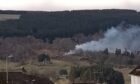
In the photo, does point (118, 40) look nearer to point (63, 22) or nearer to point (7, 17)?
point (63, 22)

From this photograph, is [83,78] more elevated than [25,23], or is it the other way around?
[25,23]

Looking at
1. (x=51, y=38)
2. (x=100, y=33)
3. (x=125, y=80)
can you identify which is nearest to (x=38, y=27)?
(x=51, y=38)

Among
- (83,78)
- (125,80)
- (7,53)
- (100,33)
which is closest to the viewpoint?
(83,78)

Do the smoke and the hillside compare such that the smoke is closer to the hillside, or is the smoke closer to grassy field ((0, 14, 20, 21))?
the hillside

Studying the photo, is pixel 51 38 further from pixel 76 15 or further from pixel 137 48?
pixel 137 48

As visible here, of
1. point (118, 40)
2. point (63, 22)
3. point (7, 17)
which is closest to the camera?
point (7, 17)

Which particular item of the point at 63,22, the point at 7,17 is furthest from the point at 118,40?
the point at 7,17

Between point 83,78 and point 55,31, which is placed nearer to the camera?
point 83,78
